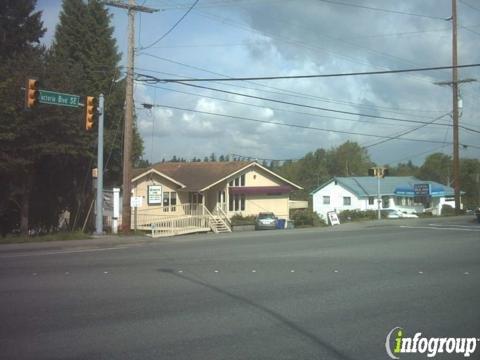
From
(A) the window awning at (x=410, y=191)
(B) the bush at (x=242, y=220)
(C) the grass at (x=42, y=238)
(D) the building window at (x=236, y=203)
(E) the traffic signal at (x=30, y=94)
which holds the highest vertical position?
(E) the traffic signal at (x=30, y=94)

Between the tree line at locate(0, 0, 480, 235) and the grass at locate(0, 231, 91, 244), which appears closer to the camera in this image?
the grass at locate(0, 231, 91, 244)

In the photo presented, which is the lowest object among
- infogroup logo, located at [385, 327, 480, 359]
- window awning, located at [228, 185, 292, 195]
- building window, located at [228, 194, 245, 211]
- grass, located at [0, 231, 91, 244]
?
infogroup logo, located at [385, 327, 480, 359]

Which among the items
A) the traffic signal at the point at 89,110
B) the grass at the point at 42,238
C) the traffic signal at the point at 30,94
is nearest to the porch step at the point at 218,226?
the grass at the point at 42,238

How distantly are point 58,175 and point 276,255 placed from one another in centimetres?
2043

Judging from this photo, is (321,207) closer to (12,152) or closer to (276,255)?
(12,152)

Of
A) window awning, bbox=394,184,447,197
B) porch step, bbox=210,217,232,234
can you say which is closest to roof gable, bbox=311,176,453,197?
window awning, bbox=394,184,447,197

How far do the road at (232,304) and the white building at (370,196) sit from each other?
5186 centimetres

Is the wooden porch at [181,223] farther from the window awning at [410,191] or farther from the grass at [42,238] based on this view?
the window awning at [410,191]

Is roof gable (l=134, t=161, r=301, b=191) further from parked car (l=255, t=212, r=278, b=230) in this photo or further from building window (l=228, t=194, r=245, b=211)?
parked car (l=255, t=212, r=278, b=230)

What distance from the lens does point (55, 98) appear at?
20.9 metres

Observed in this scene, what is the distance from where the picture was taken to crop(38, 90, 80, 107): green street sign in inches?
800

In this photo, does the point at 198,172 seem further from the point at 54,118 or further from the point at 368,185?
the point at 368,185

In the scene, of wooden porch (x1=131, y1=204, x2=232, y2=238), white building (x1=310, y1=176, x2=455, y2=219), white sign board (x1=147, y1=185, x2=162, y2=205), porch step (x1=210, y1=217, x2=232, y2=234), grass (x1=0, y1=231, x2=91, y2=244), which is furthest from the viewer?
white building (x1=310, y1=176, x2=455, y2=219)

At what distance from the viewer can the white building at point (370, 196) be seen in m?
67.6
